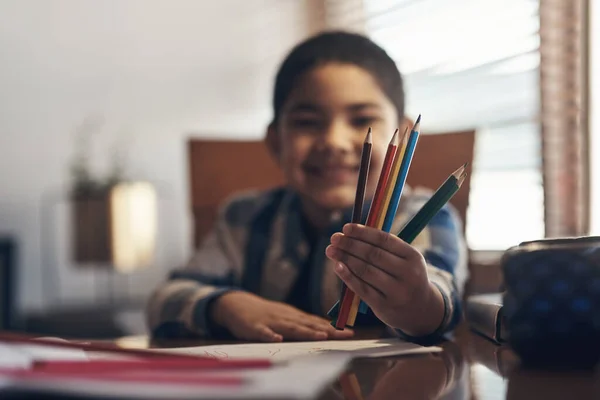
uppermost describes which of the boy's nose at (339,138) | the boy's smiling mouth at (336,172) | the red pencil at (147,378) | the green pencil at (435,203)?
the boy's nose at (339,138)

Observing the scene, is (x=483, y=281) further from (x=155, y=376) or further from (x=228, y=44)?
(x=228, y=44)

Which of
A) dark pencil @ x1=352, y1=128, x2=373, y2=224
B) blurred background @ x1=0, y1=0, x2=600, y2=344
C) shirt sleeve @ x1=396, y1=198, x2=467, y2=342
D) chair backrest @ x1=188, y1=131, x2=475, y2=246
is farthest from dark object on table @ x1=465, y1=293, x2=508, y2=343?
blurred background @ x1=0, y1=0, x2=600, y2=344

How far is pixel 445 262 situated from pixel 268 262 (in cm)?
26

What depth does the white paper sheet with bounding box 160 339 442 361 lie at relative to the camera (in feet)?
1.37

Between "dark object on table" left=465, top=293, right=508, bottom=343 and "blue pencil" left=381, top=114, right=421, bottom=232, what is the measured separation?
0.11 meters

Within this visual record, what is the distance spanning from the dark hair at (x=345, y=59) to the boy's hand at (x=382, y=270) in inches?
12.4

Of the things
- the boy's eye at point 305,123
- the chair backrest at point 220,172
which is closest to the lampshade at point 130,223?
the chair backrest at point 220,172

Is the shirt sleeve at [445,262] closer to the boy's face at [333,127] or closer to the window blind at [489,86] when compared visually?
the boy's face at [333,127]

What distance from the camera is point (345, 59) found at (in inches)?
27.0

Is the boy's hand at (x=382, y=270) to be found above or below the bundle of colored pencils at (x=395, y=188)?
below

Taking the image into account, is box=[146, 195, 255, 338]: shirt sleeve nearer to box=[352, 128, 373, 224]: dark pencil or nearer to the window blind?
box=[352, 128, 373, 224]: dark pencil

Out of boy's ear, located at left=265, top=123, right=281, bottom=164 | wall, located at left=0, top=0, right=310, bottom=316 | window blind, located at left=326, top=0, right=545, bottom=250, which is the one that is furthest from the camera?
wall, located at left=0, top=0, right=310, bottom=316

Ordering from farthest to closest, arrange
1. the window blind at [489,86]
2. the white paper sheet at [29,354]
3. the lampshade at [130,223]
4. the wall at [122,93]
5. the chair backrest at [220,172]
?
the wall at [122,93], the lampshade at [130,223], the window blind at [489,86], the chair backrest at [220,172], the white paper sheet at [29,354]

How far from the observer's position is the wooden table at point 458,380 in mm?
317
